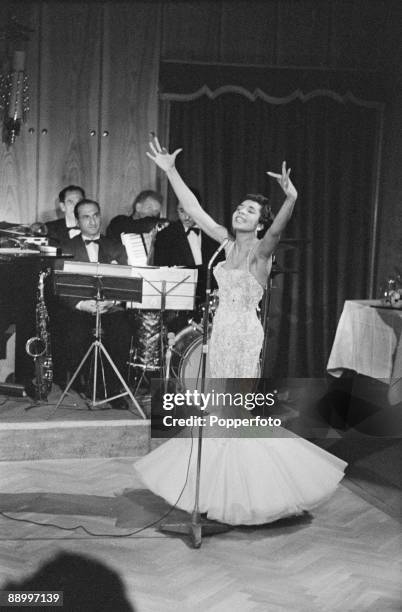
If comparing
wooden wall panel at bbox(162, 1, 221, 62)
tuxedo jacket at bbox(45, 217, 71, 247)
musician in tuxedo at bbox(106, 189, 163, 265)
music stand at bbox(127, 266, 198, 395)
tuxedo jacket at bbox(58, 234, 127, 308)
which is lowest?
music stand at bbox(127, 266, 198, 395)

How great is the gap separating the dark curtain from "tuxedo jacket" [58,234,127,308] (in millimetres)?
1339

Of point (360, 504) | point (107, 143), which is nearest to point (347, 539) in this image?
point (360, 504)

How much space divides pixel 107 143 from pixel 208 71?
1.10 m

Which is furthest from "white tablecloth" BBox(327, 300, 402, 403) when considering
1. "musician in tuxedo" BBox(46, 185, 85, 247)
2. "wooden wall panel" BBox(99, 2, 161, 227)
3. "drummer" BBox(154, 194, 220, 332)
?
"wooden wall panel" BBox(99, 2, 161, 227)

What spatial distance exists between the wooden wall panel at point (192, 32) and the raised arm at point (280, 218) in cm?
392

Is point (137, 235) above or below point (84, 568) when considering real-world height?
above

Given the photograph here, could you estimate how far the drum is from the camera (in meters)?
5.63

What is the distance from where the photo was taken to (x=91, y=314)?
6.01m

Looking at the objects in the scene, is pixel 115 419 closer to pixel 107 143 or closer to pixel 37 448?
pixel 37 448

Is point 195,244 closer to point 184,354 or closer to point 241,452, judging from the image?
point 184,354

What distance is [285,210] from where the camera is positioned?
3.64 metres

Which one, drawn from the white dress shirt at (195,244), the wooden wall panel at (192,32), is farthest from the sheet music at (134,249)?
the wooden wall panel at (192,32)

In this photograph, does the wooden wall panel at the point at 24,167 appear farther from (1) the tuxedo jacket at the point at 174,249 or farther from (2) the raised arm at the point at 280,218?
(2) the raised arm at the point at 280,218

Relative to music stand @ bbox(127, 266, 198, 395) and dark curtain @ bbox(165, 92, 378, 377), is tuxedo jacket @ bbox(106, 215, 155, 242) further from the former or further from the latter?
music stand @ bbox(127, 266, 198, 395)
